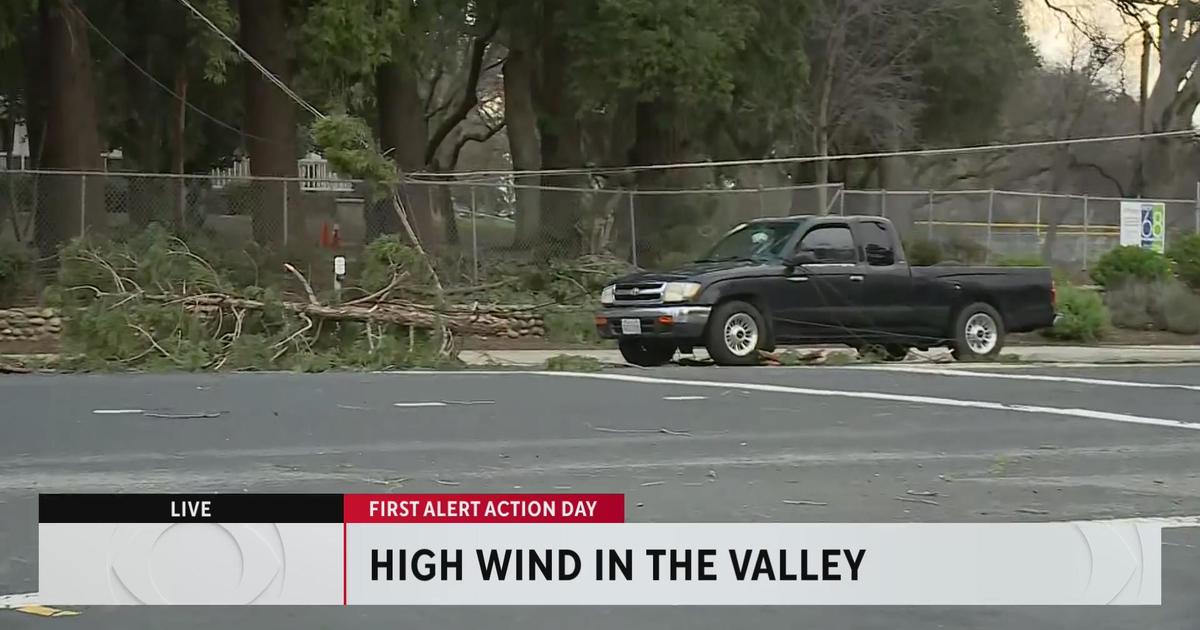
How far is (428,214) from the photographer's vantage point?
72.0ft

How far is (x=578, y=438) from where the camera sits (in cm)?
978

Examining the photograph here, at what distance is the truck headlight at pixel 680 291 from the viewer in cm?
1520

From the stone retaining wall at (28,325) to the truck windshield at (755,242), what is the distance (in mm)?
8985

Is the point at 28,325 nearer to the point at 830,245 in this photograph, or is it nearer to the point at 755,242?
the point at 755,242

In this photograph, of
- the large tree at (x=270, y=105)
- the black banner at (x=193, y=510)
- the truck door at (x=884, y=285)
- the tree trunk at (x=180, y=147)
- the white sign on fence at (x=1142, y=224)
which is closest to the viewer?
the black banner at (x=193, y=510)

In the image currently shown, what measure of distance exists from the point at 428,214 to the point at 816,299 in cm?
807

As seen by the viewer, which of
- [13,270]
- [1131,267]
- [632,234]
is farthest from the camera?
[1131,267]

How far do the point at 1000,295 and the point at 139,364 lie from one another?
9.87m

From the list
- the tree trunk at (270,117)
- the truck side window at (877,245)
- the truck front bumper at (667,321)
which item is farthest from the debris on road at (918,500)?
the tree trunk at (270,117)

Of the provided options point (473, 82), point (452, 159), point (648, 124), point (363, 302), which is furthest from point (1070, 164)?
point (363, 302)

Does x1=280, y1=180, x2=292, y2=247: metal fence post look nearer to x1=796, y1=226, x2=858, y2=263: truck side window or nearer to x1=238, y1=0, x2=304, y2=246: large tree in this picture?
x1=238, y1=0, x2=304, y2=246: large tree

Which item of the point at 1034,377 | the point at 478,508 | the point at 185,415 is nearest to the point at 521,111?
the point at 1034,377

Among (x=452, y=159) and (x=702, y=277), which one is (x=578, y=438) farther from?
(x=452, y=159)

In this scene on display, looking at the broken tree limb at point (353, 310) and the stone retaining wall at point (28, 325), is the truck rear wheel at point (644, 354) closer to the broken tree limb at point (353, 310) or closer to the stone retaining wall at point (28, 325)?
the broken tree limb at point (353, 310)
